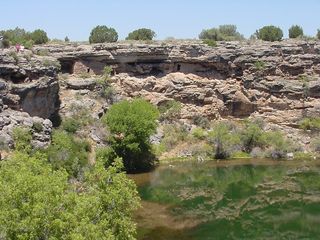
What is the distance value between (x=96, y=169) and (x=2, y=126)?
26468 millimetres

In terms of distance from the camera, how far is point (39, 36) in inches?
3250

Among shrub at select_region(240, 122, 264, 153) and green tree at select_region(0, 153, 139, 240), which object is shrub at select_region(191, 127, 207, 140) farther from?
green tree at select_region(0, 153, 139, 240)

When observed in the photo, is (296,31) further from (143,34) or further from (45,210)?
(45,210)

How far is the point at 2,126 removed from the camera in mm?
51844

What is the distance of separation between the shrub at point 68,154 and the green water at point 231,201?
21.7ft

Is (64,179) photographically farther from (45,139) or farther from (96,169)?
(45,139)

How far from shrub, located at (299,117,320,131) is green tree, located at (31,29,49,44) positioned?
137ft

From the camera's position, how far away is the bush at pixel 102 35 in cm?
8569

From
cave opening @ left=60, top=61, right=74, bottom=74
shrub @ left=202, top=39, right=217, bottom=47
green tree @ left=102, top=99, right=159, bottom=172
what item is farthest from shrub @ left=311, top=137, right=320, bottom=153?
cave opening @ left=60, top=61, right=74, bottom=74

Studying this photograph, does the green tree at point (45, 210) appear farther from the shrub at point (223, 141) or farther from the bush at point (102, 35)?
the bush at point (102, 35)

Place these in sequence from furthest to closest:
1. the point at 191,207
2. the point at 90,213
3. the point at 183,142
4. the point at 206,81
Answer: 1. the point at 206,81
2. the point at 183,142
3. the point at 191,207
4. the point at 90,213

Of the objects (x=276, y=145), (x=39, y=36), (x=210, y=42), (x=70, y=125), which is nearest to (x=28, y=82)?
(x=70, y=125)

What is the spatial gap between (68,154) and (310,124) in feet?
129

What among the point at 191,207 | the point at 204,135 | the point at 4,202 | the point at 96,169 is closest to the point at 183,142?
the point at 204,135
